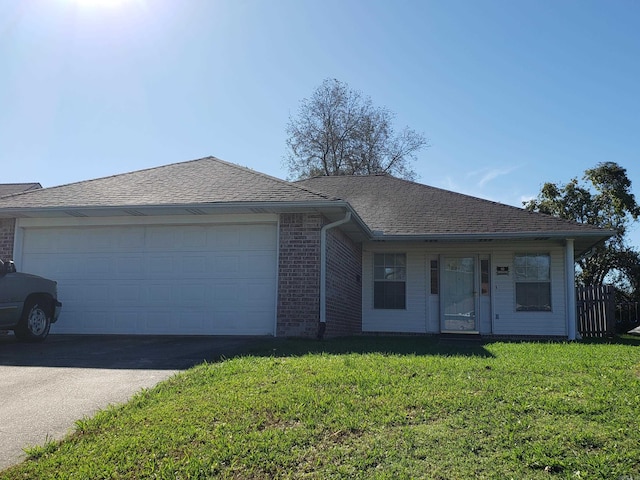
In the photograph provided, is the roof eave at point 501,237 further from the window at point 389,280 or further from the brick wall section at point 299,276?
the brick wall section at point 299,276

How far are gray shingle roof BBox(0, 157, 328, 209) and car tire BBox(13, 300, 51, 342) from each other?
2118 millimetres

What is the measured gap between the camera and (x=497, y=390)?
5.31m

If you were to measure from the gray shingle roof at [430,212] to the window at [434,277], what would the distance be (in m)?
1.13

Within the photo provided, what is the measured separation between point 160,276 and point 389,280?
576 cm

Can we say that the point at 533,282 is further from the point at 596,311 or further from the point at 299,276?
the point at 299,276

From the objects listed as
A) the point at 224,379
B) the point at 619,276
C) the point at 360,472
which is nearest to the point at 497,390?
the point at 360,472

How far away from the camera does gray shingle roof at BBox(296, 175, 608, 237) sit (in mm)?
12938

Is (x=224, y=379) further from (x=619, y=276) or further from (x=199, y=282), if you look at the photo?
(x=619, y=276)

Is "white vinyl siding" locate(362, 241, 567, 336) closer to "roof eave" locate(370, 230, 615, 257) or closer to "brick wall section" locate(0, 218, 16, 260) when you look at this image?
"roof eave" locate(370, 230, 615, 257)

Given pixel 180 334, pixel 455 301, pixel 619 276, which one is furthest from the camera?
pixel 619 276

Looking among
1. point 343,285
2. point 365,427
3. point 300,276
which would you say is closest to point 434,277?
point 343,285

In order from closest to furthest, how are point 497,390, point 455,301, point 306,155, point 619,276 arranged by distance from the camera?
point 497,390 → point 455,301 → point 619,276 → point 306,155

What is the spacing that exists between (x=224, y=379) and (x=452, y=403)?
7.79 feet

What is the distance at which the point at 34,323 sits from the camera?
9.70 meters
